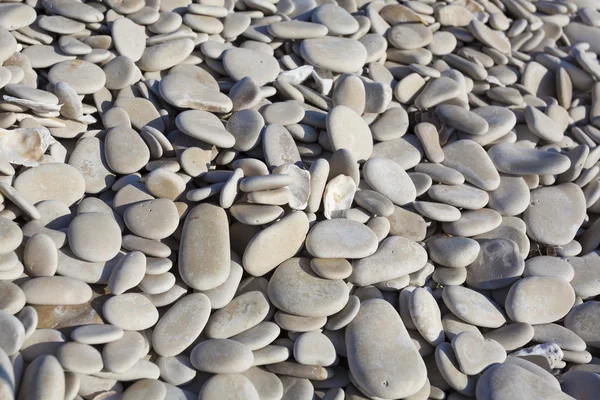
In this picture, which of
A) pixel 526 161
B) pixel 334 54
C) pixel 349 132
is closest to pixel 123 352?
pixel 349 132

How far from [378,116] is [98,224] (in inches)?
39.4

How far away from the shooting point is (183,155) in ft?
5.71

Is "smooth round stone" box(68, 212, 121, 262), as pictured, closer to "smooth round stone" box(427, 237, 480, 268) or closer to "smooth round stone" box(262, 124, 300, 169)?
"smooth round stone" box(262, 124, 300, 169)

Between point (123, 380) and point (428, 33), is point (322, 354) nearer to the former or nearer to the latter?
point (123, 380)

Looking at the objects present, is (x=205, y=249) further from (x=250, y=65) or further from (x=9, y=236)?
(x=250, y=65)

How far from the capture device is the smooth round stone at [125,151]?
5.78 feet

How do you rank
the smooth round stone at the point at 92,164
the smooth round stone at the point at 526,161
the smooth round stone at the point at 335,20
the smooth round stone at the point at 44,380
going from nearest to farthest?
the smooth round stone at the point at 44,380 < the smooth round stone at the point at 92,164 < the smooth round stone at the point at 526,161 < the smooth round stone at the point at 335,20

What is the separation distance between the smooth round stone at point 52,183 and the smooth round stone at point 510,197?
1243mm

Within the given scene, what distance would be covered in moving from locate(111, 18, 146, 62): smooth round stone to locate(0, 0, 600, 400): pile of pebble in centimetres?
1

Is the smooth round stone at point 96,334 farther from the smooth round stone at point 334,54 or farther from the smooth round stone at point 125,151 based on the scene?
the smooth round stone at point 334,54

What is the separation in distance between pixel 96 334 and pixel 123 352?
0.07 metres

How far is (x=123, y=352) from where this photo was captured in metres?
1.34

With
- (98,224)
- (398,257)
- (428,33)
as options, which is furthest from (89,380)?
(428,33)

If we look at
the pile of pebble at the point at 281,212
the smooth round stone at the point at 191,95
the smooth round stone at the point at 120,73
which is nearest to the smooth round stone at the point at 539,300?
the pile of pebble at the point at 281,212
